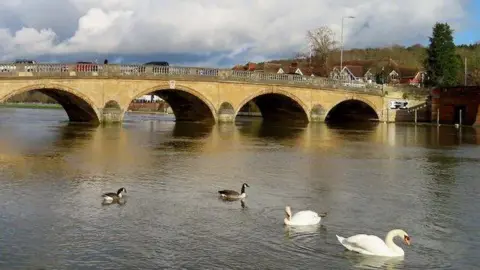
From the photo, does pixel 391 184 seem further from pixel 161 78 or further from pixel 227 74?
pixel 227 74

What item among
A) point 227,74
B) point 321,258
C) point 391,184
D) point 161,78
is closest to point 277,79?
point 227,74

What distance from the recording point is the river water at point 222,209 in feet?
29.2

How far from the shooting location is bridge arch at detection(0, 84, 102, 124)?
37000 mm

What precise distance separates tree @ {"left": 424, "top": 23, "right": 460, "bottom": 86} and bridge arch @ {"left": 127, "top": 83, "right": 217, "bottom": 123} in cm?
3134

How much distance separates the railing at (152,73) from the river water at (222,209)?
570 inches

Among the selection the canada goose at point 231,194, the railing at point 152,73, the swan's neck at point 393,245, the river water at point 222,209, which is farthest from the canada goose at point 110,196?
the railing at point 152,73

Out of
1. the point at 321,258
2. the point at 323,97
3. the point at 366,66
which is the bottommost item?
the point at 321,258

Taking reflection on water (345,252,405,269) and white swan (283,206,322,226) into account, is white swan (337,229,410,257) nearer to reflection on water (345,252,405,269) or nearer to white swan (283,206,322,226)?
reflection on water (345,252,405,269)

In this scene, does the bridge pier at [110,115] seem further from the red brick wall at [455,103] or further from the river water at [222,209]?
the red brick wall at [455,103]

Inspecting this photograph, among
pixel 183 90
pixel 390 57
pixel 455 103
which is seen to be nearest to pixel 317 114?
pixel 455 103

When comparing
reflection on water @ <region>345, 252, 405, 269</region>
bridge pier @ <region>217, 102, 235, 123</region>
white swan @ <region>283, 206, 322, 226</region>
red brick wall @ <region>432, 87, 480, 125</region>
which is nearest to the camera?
reflection on water @ <region>345, 252, 405, 269</region>

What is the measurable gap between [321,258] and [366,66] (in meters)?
103

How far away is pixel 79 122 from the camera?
45.9 m

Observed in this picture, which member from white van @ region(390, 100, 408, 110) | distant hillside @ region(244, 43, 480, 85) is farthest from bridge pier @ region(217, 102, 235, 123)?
distant hillside @ region(244, 43, 480, 85)
